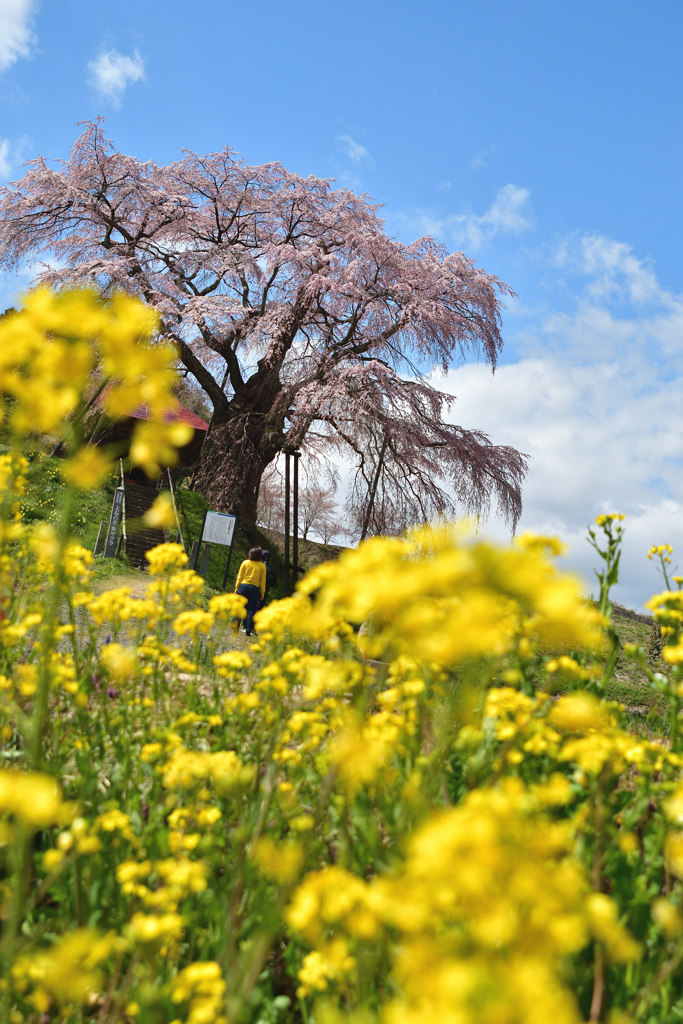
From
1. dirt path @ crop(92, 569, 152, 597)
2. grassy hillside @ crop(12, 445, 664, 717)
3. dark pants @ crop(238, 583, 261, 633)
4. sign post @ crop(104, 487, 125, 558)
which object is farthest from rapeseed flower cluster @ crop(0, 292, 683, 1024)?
sign post @ crop(104, 487, 125, 558)

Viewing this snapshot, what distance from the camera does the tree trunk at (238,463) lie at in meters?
15.9

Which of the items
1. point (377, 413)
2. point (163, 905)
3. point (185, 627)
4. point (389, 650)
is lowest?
point (163, 905)

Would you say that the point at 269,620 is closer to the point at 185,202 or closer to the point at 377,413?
the point at 377,413

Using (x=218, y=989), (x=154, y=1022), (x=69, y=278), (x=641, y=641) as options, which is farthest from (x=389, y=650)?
(x=69, y=278)

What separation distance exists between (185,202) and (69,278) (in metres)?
3.79

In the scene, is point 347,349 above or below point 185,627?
above

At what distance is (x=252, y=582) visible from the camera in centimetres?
812

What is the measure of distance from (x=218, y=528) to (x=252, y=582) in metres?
3.41

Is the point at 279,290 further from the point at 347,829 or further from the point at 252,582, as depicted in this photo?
the point at 347,829

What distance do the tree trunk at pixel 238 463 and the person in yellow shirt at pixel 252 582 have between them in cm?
765

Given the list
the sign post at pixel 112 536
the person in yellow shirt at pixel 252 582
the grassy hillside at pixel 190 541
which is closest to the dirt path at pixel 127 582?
the grassy hillside at pixel 190 541

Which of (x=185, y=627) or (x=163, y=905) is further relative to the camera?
(x=185, y=627)

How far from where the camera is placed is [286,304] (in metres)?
15.9

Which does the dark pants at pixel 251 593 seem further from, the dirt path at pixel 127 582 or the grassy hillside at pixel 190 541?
the grassy hillside at pixel 190 541
